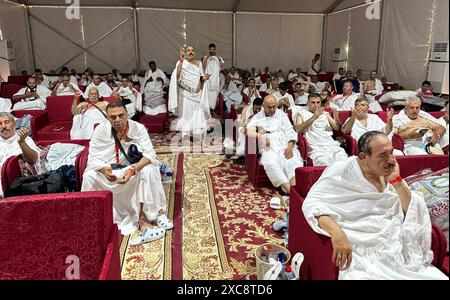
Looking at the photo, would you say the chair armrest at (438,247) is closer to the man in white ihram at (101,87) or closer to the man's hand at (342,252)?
the man's hand at (342,252)

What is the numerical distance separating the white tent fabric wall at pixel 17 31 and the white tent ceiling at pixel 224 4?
0.48 m

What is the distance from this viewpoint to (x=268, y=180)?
14.2 feet

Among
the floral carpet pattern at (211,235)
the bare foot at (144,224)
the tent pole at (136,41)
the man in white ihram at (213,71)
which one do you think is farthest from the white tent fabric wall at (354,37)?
the bare foot at (144,224)

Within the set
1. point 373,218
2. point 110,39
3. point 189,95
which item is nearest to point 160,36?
point 110,39

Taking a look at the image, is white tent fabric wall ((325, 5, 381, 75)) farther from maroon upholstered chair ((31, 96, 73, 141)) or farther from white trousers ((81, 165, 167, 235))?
white trousers ((81, 165, 167, 235))

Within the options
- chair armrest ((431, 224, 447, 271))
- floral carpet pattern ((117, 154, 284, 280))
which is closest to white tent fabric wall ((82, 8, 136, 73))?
floral carpet pattern ((117, 154, 284, 280))

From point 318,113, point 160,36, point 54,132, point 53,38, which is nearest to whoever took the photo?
point 318,113

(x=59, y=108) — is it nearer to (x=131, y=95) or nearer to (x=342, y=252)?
(x=131, y=95)

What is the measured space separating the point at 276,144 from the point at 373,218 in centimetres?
237

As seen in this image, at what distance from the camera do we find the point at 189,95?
21.0 ft

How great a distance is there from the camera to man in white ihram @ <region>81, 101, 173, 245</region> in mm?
3291

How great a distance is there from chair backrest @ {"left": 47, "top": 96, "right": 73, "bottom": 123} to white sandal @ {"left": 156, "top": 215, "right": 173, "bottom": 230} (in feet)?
11.5
